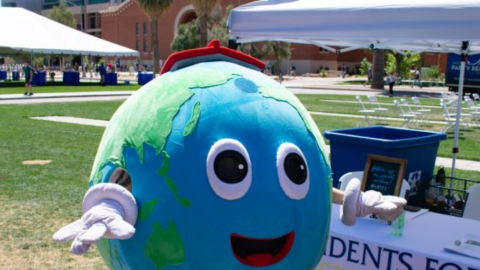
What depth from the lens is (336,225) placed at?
4098mm

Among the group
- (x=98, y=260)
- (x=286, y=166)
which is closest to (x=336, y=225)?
(x=286, y=166)

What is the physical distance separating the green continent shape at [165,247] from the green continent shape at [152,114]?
34cm

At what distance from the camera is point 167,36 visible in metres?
76.2

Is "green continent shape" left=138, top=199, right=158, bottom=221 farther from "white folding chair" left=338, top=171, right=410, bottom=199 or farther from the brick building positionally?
the brick building

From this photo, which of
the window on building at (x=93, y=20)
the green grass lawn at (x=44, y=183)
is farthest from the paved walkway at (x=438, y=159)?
the window on building at (x=93, y=20)

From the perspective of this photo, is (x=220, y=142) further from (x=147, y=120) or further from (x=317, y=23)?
(x=317, y=23)

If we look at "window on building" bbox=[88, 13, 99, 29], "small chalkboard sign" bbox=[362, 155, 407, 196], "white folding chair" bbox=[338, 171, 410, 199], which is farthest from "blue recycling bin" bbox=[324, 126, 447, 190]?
"window on building" bbox=[88, 13, 99, 29]

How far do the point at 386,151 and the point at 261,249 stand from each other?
2940 millimetres

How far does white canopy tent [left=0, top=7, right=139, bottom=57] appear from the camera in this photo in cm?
3503

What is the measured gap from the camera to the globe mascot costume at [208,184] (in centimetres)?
228

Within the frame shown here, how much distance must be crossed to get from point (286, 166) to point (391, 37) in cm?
327

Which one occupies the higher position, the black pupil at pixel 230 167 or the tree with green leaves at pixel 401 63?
the tree with green leaves at pixel 401 63

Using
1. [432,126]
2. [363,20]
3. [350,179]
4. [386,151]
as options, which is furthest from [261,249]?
[432,126]

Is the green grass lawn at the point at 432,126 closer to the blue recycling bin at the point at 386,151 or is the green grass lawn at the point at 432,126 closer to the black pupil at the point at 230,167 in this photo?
the blue recycling bin at the point at 386,151
